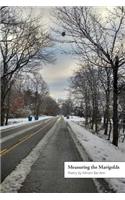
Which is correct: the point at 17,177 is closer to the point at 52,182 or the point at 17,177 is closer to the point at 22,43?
the point at 52,182

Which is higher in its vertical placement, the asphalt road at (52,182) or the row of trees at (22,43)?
the row of trees at (22,43)

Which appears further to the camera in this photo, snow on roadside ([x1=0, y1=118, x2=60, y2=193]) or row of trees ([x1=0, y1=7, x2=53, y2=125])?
row of trees ([x1=0, y1=7, x2=53, y2=125])

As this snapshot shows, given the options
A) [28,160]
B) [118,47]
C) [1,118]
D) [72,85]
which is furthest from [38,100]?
[28,160]

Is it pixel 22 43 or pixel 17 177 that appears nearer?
pixel 17 177

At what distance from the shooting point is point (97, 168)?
25.4 feet

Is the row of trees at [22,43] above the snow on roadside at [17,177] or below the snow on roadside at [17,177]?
above

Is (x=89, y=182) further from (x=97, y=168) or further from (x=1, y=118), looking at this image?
(x=1, y=118)

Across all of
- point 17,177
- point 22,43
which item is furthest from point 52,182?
point 22,43

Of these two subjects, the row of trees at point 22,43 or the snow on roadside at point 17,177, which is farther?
the row of trees at point 22,43

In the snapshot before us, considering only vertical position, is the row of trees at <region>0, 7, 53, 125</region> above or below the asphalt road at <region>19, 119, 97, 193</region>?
above

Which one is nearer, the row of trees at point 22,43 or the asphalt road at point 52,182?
the asphalt road at point 52,182

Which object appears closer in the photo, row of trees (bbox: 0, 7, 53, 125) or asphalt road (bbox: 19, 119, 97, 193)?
asphalt road (bbox: 19, 119, 97, 193)

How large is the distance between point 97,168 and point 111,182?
21.8 inches

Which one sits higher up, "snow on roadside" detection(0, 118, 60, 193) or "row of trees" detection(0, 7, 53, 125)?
"row of trees" detection(0, 7, 53, 125)
